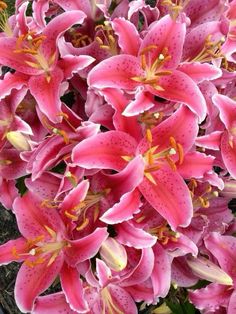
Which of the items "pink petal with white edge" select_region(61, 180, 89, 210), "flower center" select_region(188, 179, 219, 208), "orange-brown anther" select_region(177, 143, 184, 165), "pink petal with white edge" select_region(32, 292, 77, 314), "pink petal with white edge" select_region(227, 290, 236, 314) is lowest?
"pink petal with white edge" select_region(227, 290, 236, 314)

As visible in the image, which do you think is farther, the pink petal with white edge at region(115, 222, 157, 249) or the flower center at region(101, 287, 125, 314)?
the flower center at region(101, 287, 125, 314)

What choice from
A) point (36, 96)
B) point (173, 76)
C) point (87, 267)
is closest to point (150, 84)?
point (173, 76)

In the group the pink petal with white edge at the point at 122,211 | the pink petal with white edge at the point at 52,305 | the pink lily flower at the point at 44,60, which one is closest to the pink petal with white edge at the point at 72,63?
the pink lily flower at the point at 44,60

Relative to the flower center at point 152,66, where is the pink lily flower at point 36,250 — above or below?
below

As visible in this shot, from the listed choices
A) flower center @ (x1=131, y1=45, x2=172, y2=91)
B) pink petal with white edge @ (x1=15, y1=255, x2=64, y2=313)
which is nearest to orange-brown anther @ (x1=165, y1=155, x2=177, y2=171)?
flower center @ (x1=131, y1=45, x2=172, y2=91)

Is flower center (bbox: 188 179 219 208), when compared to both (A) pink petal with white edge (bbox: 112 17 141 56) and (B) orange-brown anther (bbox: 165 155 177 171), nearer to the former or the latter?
(B) orange-brown anther (bbox: 165 155 177 171)

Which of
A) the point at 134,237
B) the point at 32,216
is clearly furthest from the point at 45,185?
the point at 134,237

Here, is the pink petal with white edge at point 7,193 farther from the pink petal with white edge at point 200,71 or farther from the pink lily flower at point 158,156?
the pink petal with white edge at point 200,71

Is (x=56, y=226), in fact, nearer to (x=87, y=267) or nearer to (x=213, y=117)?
(x=87, y=267)
